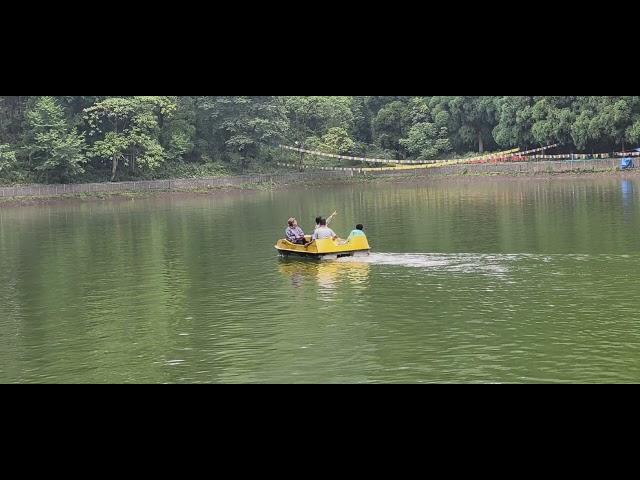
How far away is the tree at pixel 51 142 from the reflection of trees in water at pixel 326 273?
1245 inches

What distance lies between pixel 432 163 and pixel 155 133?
16.7 m

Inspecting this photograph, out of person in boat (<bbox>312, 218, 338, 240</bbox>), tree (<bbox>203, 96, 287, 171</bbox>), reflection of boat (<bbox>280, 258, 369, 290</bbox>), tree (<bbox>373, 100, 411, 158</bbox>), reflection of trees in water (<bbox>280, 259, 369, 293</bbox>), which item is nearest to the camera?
reflection of trees in water (<bbox>280, 259, 369, 293</bbox>)

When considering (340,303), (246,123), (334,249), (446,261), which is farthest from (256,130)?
(340,303)

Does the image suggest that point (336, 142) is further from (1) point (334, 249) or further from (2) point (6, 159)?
(1) point (334, 249)

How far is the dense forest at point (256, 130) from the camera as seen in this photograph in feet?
156

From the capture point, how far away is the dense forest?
47.5 m

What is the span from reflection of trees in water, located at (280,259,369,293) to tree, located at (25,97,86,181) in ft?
104

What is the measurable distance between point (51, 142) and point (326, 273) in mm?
34447

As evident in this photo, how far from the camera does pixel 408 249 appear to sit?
756 inches

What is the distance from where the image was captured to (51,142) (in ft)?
156

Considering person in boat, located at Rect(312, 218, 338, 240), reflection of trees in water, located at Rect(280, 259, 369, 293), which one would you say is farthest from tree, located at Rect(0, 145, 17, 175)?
person in boat, located at Rect(312, 218, 338, 240)

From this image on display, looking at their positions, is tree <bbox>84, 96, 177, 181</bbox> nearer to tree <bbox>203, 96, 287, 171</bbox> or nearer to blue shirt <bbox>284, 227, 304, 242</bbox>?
tree <bbox>203, 96, 287, 171</bbox>

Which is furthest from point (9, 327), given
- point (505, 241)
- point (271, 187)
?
point (271, 187)

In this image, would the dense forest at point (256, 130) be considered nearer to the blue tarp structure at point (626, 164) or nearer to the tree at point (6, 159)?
the tree at point (6, 159)
